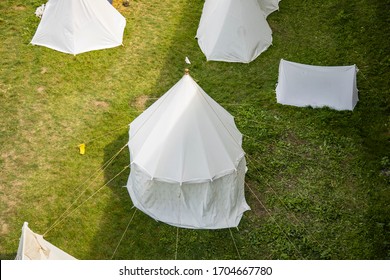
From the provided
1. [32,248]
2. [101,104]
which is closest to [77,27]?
[101,104]

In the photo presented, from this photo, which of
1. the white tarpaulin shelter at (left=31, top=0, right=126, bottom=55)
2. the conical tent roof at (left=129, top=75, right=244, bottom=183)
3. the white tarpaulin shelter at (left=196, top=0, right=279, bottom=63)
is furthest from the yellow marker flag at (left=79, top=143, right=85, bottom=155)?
the white tarpaulin shelter at (left=196, top=0, right=279, bottom=63)

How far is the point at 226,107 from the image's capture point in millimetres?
13617

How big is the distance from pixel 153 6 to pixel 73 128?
20.9 ft

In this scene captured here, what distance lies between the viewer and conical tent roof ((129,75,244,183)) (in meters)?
10.2

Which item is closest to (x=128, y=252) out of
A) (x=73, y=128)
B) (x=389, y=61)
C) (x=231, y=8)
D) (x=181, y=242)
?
(x=181, y=242)

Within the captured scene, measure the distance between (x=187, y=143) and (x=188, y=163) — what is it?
412 mm

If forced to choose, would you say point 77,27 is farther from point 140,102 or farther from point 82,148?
point 82,148

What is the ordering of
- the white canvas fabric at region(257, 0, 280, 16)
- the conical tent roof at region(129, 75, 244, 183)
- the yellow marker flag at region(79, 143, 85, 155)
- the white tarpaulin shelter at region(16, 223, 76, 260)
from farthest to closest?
1. the white canvas fabric at region(257, 0, 280, 16)
2. the yellow marker flag at region(79, 143, 85, 155)
3. the conical tent roof at region(129, 75, 244, 183)
4. the white tarpaulin shelter at region(16, 223, 76, 260)

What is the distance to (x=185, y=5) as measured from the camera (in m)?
17.4

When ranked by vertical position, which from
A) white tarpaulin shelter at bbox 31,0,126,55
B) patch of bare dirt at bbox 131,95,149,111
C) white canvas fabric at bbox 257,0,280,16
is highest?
white canvas fabric at bbox 257,0,280,16

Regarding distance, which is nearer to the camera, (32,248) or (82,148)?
(32,248)

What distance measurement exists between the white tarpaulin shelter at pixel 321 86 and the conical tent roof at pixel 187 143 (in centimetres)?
374

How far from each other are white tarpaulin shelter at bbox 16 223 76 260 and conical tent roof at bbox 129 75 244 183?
8.21 ft

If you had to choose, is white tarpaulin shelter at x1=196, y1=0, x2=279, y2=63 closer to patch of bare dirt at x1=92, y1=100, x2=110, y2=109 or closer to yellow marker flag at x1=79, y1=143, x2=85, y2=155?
patch of bare dirt at x1=92, y1=100, x2=110, y2=109
